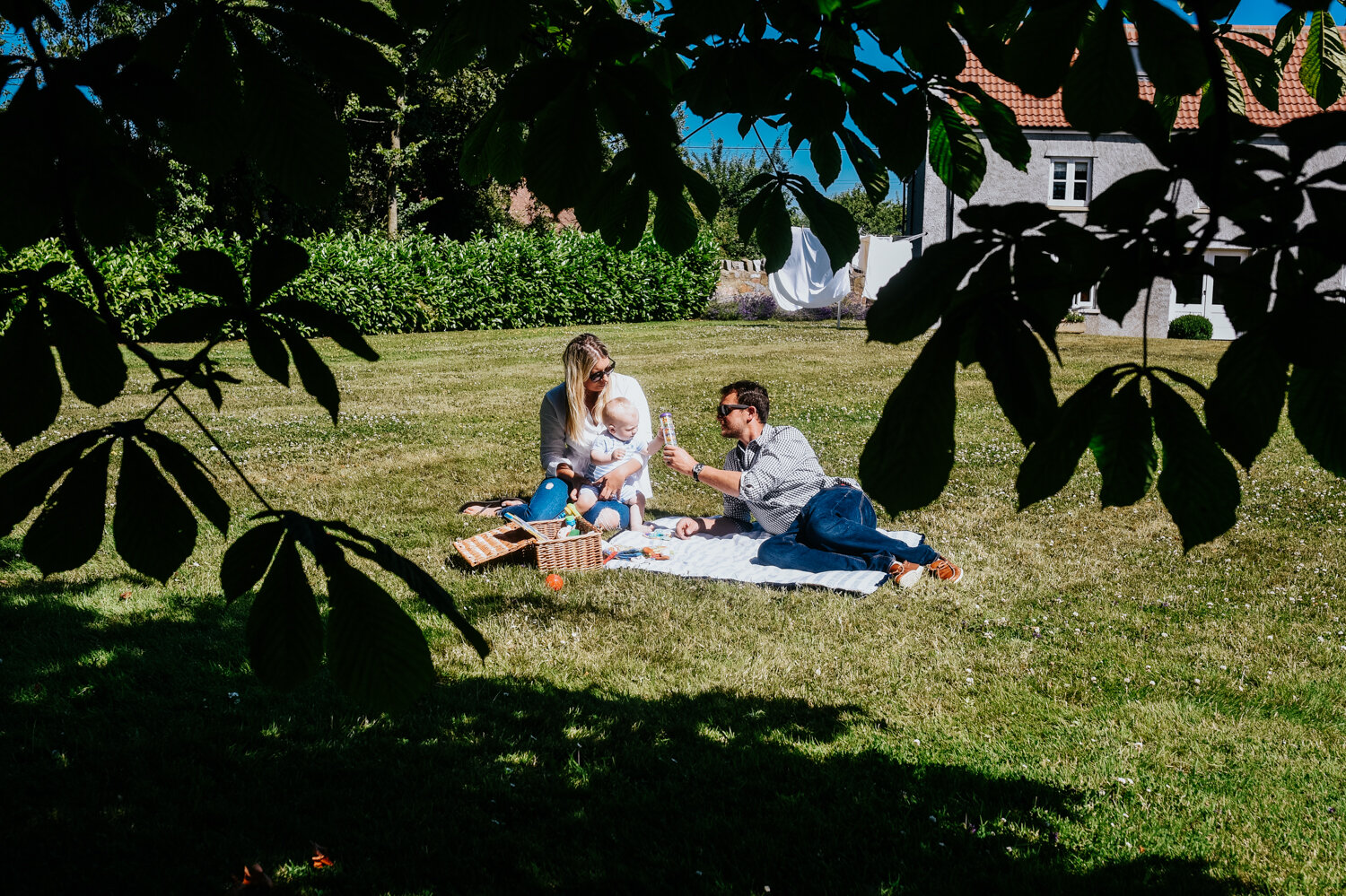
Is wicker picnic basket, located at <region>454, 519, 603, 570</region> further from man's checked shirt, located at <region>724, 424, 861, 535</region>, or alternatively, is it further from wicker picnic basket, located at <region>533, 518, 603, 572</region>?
man's checked shirt, located at <region>724, 424, 861, 535</region>

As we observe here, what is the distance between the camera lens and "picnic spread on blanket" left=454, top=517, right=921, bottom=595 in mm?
5820

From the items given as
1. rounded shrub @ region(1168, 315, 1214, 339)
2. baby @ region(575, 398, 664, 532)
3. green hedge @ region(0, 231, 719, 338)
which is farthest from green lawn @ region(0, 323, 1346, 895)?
rounded shrub @ region(1168, 315, 1214, 339)

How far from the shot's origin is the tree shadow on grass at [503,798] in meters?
3.05

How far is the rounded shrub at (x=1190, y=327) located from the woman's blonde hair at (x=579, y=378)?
23884mm

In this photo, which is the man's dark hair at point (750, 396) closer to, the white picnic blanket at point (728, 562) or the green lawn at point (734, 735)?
the white picnic blanket at point (728, 562)

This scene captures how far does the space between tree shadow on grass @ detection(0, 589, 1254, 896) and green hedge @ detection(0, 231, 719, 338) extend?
16.7 metres

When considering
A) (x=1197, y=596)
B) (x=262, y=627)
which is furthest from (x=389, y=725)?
(x=1197, y=596)

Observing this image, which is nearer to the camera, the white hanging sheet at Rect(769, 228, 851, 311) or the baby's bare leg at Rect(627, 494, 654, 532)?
the baby's bare leg at Rect(627, 494, 654, 532)

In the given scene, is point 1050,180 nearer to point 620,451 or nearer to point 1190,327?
point 1190,327

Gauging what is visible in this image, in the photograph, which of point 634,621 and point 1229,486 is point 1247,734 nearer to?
point 634,621

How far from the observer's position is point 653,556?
6383 mm

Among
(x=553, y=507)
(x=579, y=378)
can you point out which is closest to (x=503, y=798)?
(x=553, y=507)

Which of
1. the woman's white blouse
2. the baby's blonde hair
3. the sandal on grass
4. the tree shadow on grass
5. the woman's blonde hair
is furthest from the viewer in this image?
the sandal on grass

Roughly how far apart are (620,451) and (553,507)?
78 centimetres
